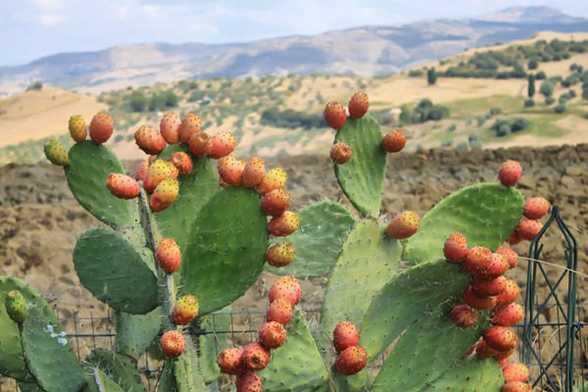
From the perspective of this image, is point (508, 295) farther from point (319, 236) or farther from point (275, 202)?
point (319, 236)

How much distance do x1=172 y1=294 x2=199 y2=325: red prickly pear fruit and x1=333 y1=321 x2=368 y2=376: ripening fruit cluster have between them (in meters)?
0.35

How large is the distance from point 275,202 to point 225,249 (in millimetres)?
215

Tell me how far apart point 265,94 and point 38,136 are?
11.0 m

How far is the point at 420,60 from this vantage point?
169m

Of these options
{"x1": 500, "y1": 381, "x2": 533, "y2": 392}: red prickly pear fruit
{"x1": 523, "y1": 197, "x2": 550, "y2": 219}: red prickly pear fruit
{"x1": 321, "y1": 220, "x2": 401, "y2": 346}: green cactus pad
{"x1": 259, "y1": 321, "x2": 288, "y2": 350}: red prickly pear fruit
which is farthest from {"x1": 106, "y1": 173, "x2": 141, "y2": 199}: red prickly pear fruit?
{"x1": 523, "y1": 197, "x2": 550, "y2": 219}: red prickly pear fruit

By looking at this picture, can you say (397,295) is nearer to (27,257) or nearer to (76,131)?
(76,131)

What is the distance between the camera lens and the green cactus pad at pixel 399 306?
2.32 metres

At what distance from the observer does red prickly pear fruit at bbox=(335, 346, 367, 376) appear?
2.14 metres

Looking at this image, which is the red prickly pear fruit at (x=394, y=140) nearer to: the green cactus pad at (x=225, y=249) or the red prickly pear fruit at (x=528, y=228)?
the red prickly pear fruit at (x=528, y=228)

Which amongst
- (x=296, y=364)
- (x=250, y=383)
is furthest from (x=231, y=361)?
(x=296, y=364)

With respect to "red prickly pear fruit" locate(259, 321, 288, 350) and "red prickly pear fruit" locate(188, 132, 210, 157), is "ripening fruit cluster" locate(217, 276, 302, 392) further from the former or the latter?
"red prickly pear fruit" locate(188, 132, 210, 157)

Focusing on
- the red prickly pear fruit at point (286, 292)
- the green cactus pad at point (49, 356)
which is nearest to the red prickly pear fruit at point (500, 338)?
the red prickly pear fruit at point (286, 292)

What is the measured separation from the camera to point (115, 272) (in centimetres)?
251

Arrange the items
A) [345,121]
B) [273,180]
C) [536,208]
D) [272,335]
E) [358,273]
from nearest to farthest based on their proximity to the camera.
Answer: [272,335]
[273,180]
[358,273]
[536,208]
[345,121]
